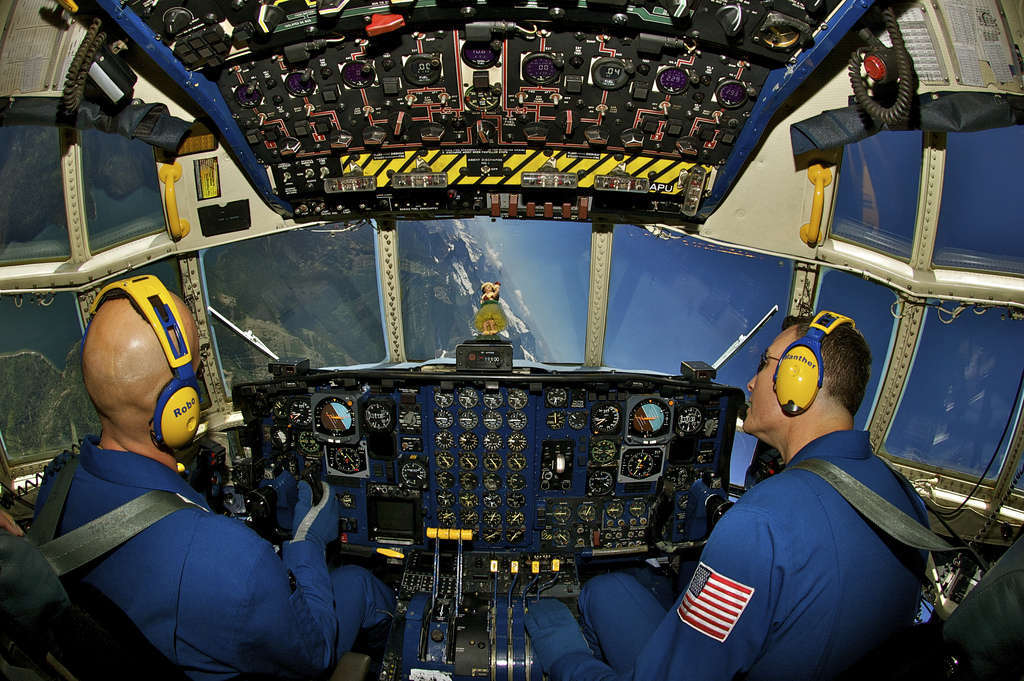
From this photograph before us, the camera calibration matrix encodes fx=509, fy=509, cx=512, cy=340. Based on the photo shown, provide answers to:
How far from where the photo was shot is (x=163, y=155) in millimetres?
4340

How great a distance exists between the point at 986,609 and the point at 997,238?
3.82 metres

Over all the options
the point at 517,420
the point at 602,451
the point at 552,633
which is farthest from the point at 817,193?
the point at 552,633

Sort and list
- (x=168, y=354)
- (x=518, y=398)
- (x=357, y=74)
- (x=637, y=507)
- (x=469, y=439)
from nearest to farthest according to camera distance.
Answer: (x=168, y=354) < (x=357, y=74) < (x=518, y=398) < (x=469, y=439) < (x=637, y=507)

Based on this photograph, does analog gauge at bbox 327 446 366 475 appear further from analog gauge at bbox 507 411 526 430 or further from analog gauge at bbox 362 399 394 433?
analog gauge at bbox 507 411 526 430

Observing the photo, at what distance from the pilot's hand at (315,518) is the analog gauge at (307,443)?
83 cm

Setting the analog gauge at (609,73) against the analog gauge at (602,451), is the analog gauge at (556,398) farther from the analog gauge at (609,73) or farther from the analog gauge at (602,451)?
the analog gauge at (609,73)

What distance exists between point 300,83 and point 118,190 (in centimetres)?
201

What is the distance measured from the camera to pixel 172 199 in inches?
173

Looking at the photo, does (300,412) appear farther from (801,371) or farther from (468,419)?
(801,371)

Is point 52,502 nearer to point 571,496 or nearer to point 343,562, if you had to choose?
point 343,562

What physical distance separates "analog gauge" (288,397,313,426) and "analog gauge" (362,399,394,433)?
18.4 inches

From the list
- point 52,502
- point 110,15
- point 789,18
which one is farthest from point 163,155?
point 789,18

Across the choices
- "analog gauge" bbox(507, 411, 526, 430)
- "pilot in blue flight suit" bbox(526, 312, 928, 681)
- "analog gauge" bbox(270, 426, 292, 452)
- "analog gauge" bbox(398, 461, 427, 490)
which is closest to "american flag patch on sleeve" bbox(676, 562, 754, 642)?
"pilot in blue flight suit" bbox(526, 312, 928, 681)

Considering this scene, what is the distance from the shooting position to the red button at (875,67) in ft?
9.41
